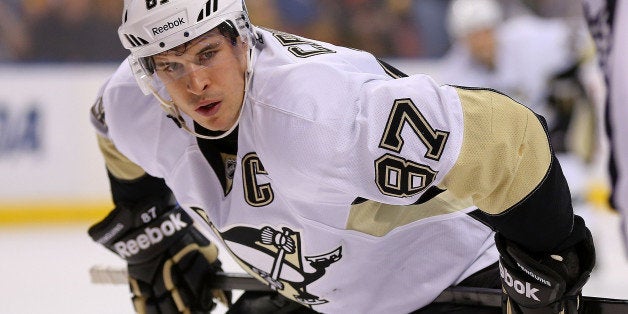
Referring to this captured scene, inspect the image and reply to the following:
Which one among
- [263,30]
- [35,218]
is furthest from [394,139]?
[35,218]

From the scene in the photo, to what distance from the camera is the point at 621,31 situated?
1.32 m

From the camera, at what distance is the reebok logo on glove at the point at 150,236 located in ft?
8.34

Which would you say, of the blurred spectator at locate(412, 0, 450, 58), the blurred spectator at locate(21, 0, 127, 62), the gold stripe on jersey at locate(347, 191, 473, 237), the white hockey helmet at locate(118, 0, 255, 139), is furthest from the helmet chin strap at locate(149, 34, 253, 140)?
the blurred spectator at locate(412, 0, 450, 58)

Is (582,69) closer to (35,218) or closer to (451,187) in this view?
(35,218)

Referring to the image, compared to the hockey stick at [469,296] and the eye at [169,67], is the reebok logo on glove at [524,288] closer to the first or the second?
the hockey stick at [469,296]

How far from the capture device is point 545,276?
6.11 ft

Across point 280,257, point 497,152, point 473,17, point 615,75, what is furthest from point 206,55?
point 473,17

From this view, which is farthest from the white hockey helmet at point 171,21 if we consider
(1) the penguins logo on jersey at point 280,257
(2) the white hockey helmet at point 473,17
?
(2) the white hockey helmet at point 473,17

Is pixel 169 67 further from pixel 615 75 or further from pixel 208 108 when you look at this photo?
pixel 615 75

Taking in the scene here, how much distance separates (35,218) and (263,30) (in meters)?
4.20

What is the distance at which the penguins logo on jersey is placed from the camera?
2.03 meters

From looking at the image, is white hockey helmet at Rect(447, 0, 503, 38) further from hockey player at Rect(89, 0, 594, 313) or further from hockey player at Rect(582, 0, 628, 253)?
hockey player at Rect(582, 0, 628, 253)

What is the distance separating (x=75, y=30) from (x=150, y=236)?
3.90 metres

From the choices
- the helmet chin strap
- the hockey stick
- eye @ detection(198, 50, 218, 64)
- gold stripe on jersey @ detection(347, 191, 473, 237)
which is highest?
eye @ detection(198, 50, 218, 64)
